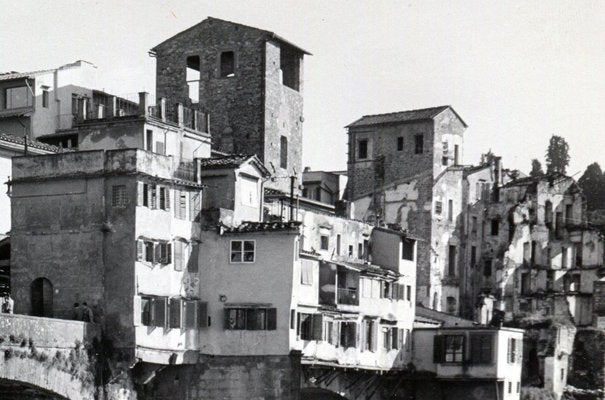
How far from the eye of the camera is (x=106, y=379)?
55.6 metres

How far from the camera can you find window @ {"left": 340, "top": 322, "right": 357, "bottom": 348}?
68375 millimetres

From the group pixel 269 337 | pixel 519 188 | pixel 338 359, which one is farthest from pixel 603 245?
pixel 269 337

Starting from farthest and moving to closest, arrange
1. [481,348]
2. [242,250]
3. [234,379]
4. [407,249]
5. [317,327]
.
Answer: [407,249]
[481,348]
[317,327]
[242,250]
[234,379]

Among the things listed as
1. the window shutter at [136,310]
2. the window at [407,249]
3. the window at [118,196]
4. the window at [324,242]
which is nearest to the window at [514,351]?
the window at [407,249]

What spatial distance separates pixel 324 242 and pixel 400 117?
2640 centimetres

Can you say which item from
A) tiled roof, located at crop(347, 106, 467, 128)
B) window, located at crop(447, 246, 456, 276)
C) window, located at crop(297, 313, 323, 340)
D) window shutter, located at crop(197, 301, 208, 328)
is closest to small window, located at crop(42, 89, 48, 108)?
window shutter, located at crop(197, 301, 208, 328)

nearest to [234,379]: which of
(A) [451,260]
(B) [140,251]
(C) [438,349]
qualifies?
(B) [140,251]

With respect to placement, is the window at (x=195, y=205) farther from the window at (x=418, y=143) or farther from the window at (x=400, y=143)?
the window at (x=400, y=143)

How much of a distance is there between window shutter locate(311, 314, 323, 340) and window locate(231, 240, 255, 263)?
17.5 feet

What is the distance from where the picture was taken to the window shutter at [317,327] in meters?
64.5

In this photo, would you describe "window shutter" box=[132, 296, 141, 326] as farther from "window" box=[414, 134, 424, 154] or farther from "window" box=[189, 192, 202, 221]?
"window" box=[414, 134, 424, 154]

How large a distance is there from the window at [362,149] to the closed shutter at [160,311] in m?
45.4

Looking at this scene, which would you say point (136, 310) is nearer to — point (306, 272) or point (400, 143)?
point (306, 272)

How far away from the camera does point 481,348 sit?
247 feet
